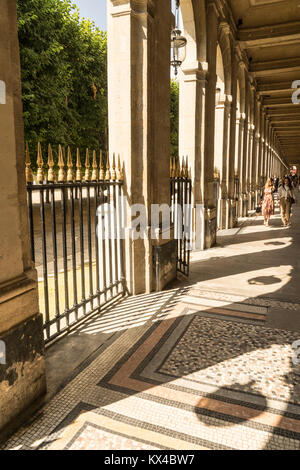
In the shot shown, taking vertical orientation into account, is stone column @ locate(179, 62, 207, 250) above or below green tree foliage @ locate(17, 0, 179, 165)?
below

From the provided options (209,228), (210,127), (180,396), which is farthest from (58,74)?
(180,396)

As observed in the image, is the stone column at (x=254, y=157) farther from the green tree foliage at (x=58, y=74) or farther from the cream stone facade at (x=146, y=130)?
the green tree foliage at (x=58, y=74)

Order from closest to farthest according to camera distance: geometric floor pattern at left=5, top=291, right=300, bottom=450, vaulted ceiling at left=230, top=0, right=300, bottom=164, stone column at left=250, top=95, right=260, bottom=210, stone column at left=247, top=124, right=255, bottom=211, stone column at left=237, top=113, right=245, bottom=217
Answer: geometric floor pattern at left=5, top=291, right=300, bottom=450 < vaulted ceiling at left=230, top=0, right=300, bottom=164 < stone column at left=237, top=113, right=245, bottom=217 < stone column at left=247, top=124, right=255, bottom=211 < stone column at left=250, top=95, right=260, bottom=210

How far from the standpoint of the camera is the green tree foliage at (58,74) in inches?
524

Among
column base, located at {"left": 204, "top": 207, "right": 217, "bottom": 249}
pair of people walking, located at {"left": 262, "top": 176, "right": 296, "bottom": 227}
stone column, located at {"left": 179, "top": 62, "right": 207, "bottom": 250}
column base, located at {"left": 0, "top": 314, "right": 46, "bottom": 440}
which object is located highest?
stone column, located at {"left": 179, "top": 62, "right": 207, "bottom": 250}

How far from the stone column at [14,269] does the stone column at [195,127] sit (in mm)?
6821

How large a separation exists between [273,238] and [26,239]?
952 cm

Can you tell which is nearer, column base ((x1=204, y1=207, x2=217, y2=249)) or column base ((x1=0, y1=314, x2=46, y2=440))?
column base ((x1=0, y1=314, x2=46, y2=440))

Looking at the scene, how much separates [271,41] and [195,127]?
6.85 metres

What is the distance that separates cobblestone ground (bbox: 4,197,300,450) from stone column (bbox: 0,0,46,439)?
261 millimetres

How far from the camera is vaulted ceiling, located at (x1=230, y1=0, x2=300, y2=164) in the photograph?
469 inches

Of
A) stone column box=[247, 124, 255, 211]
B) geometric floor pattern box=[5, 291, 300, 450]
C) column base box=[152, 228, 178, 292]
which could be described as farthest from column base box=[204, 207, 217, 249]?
stone column box=[247, 124, 255, 211]

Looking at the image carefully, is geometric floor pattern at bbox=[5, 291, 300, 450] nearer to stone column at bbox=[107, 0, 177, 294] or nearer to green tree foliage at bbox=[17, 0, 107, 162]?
stone column at bbox=[107, 0, 177, 294]

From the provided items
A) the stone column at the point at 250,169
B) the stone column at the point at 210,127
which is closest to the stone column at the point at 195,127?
the stone column at the point at 210,127
